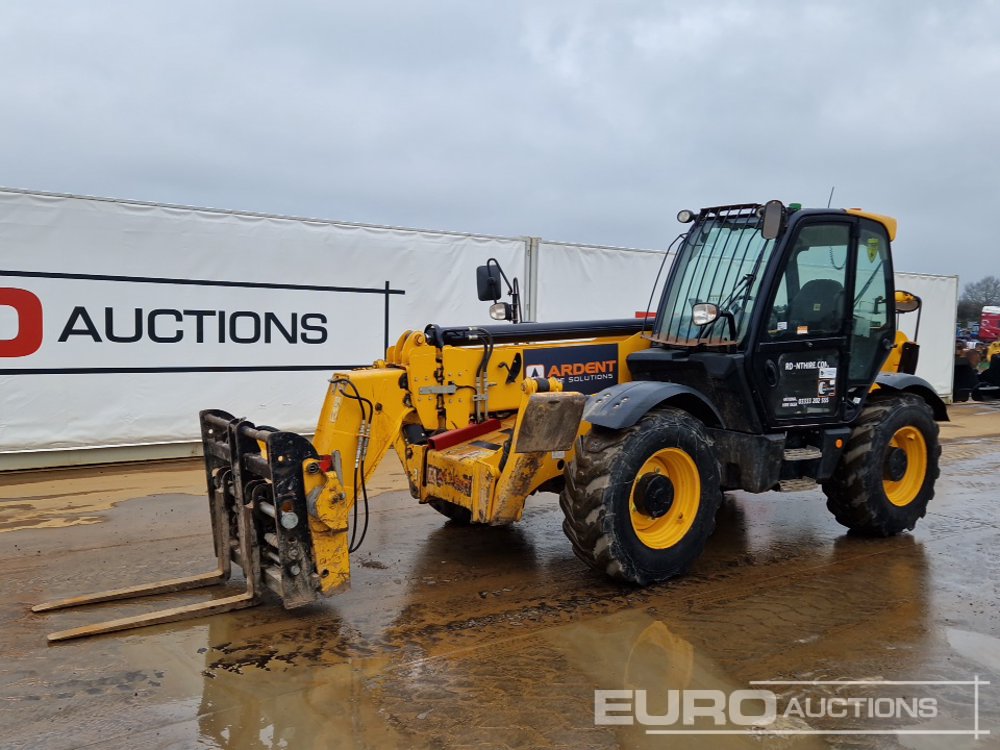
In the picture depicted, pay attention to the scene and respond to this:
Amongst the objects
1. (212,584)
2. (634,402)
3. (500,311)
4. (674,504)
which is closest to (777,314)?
(634,402)

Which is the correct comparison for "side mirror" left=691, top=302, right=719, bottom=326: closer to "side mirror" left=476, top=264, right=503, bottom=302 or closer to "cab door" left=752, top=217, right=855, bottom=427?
"cab door" left=752, top=217, right=855, bottom=427

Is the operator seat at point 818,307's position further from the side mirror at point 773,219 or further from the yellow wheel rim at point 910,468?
the yellow wheel rim at point 910,468

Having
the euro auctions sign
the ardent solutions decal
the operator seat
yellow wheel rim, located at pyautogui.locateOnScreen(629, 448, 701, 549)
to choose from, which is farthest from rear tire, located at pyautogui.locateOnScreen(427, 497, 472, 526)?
the euro auctions sign

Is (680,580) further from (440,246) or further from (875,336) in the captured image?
(440,246)

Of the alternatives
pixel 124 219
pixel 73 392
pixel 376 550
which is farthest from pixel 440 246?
pixel 376 550

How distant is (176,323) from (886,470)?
734 centimetres

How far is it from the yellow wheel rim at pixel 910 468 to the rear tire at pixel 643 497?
7.00 feet

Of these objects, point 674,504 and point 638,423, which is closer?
point 638,423

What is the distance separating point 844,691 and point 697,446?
1.75m

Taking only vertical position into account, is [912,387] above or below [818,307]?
below

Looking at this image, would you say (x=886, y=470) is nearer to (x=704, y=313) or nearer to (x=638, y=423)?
(x=704, y=313)

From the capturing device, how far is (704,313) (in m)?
5.50

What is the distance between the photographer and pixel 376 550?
19.4ft

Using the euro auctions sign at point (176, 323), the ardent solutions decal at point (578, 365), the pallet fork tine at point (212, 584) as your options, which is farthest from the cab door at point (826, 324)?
the euro auctions sign at point (176, 323)
